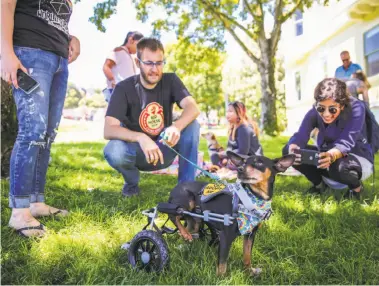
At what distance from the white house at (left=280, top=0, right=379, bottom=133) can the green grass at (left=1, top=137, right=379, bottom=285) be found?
8879mm

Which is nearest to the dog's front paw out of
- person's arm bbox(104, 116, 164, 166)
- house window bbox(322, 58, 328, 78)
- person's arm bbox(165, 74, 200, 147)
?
person's arm bbox(104, 116, 164, 166)

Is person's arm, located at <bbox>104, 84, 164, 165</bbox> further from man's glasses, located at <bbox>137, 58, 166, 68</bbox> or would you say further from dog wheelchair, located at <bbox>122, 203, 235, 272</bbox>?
dog wheelchair, located at <bbox>122, 203, 235, 272</bbox>

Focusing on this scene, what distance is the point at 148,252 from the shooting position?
1979 millimetres

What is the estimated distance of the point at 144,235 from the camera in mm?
1956

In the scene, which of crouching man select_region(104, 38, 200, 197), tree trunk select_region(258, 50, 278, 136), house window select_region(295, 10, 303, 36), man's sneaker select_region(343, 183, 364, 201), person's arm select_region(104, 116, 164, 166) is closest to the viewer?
person's arm select_region(104, 116, 164, 166)

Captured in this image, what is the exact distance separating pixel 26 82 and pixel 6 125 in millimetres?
2435

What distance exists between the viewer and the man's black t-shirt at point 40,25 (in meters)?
2.56

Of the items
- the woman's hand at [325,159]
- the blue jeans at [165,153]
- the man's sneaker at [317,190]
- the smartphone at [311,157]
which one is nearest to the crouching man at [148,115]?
the blue jeans at [165,153]

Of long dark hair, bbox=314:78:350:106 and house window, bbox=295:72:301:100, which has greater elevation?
house window, bbox=295:72:301:100

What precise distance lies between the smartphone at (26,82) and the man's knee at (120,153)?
3.29ft

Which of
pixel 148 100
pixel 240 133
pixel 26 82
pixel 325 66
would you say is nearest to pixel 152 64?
pixel 148 100

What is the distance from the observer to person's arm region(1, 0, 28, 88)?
7.80 ft

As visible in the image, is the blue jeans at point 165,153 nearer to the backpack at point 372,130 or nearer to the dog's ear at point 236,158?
the dog's ear at point 236,158

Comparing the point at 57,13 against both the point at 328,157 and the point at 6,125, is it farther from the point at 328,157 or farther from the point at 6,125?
the point at 328,157
